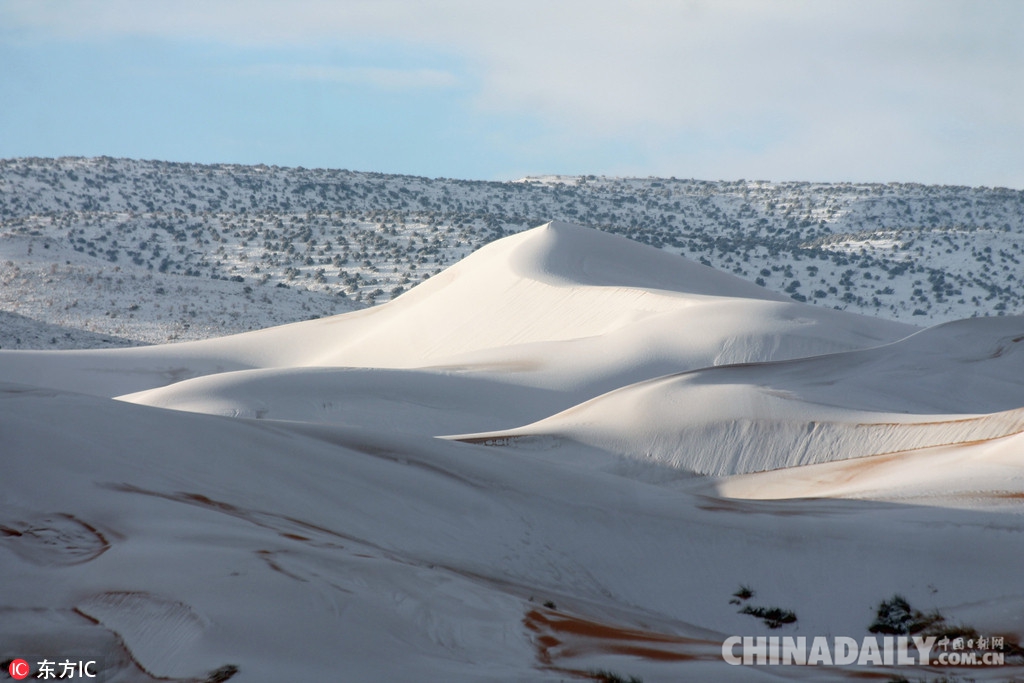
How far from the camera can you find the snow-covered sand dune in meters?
3.47

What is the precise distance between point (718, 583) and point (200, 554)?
2724 millimetres

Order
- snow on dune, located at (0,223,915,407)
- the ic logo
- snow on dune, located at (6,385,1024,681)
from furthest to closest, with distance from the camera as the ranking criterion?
snow on dune, located at (0,223,915,407) < snow on dune, located at (6,385,1024,681) < the ic logo

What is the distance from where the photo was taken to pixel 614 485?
6293 millimetres

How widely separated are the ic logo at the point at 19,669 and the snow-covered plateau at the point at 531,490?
0.26 ft

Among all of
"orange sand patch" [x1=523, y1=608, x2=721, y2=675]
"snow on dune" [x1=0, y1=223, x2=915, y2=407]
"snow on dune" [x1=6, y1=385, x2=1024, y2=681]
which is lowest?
"orange sand patch" [x1=523, y1=608, x2=721, y2=675]

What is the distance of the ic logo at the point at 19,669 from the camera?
313cm

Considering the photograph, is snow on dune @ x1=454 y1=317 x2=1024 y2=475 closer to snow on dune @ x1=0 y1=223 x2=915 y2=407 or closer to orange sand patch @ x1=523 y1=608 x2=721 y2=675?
snow on dune @ x1=0 y1=223 x2=915 y2=407

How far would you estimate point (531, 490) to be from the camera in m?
5.91

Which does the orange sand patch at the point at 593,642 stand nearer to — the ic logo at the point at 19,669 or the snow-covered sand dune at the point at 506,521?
the snow-covered sand dune at the point at 506,521

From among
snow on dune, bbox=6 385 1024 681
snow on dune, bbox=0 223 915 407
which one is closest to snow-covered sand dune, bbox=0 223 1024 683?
snow on dune, bbox=6 385 1024 681

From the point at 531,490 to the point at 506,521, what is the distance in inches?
20.0

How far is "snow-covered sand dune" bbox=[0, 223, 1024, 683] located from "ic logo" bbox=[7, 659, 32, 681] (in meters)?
0.10

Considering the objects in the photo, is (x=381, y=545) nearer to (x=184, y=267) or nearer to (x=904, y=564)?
(x=904, y=564)

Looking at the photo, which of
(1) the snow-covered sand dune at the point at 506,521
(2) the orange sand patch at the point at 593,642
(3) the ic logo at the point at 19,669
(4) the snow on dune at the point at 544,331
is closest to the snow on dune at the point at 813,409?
(1) the snow-covered sand dune at the point at 506,521
